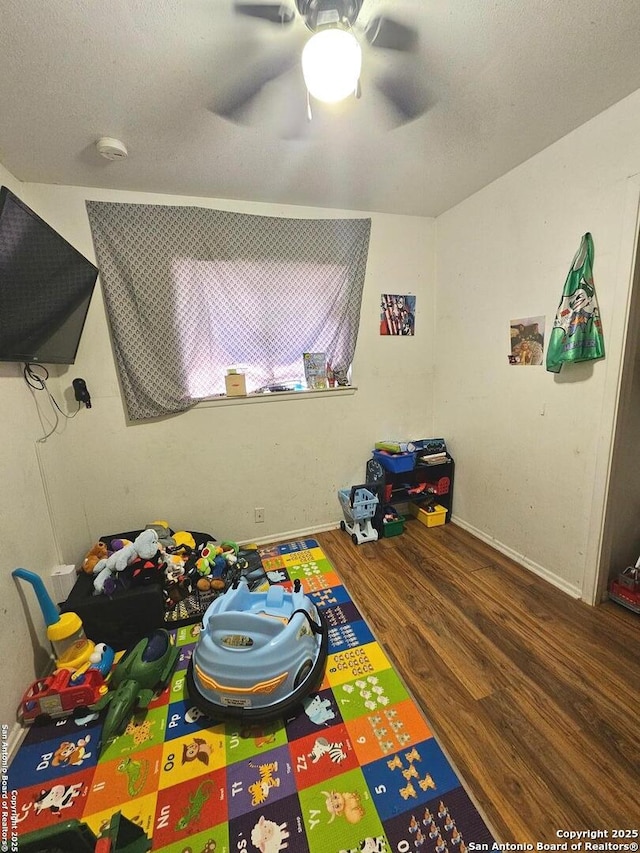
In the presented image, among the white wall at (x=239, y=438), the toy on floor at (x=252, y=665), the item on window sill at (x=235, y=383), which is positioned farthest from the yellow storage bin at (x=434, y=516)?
the item on window sill at (x=235, y=383)

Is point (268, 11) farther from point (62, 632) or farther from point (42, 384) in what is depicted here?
point (62, 632)

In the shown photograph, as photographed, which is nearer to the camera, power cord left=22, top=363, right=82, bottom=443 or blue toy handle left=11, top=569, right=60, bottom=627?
blue toy handle left=11, top=569, right=60, bottom=627

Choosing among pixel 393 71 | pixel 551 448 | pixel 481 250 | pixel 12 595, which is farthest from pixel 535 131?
pixel 12 595

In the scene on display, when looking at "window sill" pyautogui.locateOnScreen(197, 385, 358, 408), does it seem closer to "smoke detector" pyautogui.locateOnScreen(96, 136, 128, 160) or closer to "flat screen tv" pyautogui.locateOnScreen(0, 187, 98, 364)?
"flat screen tv" pyautogui.locateOnScreen(0, 187, 98, 364)

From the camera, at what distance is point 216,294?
2.27 m

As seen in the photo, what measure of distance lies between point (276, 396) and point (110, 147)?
5.07 ft

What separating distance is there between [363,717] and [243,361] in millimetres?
2063

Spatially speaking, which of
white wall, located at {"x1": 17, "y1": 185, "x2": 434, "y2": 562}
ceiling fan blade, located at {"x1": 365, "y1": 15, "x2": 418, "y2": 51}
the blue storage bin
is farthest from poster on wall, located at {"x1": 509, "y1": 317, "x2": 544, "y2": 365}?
ceiling fan blade, located at {"x1": 365, "y1": 15, "x2": 418, "y2": 51}

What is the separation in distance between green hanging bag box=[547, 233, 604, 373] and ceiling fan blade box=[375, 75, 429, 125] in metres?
1.02

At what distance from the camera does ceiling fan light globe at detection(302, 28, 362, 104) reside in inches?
37.4

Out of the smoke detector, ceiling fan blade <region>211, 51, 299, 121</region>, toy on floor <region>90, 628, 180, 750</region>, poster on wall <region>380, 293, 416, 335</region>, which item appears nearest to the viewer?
ceiling fan blade <region>211, 51, 299, 121</region>

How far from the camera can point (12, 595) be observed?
1.40m

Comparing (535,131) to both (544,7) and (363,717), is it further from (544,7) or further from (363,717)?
(363,717)

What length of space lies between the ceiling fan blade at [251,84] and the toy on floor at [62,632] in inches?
82.2
